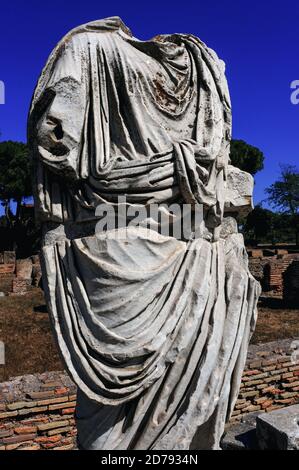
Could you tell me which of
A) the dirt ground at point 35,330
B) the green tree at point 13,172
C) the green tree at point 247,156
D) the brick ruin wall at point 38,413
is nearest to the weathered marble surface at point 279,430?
the brick ruin wall at point 38,413

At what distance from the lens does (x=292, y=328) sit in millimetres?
10203

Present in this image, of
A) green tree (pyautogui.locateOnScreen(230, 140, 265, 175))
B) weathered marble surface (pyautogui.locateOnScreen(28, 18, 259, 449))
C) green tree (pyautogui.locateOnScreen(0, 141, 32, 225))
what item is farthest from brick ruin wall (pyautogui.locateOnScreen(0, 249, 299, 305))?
green tree (pyautogui.locateOnScreen(230, 140, 265, 175))

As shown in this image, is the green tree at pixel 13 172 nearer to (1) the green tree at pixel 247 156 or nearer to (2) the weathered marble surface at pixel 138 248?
(1) the green tree at pixel 247 156

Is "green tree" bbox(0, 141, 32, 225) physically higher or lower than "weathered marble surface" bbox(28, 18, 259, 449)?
higher

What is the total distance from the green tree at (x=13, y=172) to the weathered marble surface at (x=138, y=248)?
91.0ft

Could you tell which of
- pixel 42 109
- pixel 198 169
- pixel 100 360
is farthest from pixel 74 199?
pixel 100 360

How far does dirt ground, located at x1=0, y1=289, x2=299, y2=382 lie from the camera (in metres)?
7.26

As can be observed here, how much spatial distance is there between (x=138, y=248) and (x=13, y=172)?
93.9 feet

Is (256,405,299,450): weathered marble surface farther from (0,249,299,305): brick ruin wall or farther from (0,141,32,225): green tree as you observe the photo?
(0,141,32,225): green tree

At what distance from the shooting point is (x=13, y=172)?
28984mm

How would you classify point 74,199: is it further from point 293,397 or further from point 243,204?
point 293,397

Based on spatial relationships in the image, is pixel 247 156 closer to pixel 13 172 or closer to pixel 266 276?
pixel 13 172

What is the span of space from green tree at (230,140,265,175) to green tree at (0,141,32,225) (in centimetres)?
1492

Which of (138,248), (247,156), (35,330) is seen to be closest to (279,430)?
(138,248)
